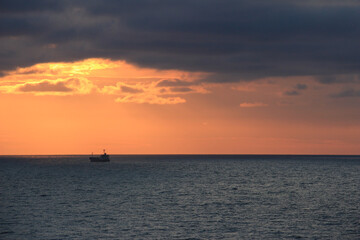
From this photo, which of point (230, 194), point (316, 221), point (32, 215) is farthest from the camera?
point (230, 194)

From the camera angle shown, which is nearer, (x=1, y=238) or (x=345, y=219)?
(x=1, y=238)

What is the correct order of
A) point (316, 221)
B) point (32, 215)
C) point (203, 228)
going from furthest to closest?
point (32, 215), point (316, 221), point (203, 228)

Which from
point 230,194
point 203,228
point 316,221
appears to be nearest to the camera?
point 203,228

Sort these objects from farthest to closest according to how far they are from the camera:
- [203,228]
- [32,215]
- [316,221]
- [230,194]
A: [230,194]
[32,215]
[316,221]
[203,228]

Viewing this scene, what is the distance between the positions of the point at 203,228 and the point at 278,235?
9819 millimetres

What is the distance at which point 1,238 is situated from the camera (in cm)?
5862

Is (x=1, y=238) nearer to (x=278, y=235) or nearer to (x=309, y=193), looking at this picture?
(x=278, y=235)

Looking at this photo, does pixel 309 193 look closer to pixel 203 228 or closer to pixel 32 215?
pixel 203 228

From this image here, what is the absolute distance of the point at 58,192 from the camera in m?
115

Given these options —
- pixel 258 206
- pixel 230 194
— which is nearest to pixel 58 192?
pixel 230 194

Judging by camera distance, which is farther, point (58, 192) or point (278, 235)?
point (58, 192)

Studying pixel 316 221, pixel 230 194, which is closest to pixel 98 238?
pixel 316 221

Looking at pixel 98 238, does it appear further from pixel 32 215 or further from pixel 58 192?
pixel 58 192

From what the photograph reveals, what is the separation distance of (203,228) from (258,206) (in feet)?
79.7
